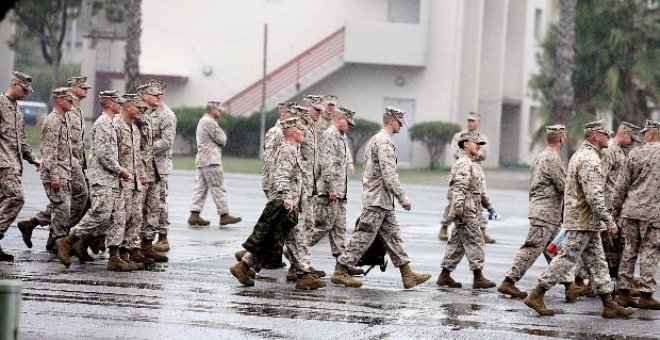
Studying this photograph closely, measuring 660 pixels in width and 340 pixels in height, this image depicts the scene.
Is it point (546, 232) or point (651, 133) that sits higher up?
point (651, 133)

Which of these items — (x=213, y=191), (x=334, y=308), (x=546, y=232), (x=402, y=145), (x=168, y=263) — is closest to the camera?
(x=334, y=308)

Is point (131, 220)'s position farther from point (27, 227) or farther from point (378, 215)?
point (378, 215)

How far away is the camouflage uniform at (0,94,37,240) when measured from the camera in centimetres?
1593

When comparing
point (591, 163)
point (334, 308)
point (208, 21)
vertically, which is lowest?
point (334, 308)

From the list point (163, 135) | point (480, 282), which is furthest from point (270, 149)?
point (480, 282)

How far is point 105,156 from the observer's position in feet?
51.1

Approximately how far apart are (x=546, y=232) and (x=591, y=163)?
4.26 ft

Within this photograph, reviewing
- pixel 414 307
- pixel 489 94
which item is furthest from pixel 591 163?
pixel 489 94

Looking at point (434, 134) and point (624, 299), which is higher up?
point (434, 134)

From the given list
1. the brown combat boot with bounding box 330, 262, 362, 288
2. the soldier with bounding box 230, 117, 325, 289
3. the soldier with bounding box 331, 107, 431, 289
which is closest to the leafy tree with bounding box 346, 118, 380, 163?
the soldier with bounding box 331, 107, 431, 289

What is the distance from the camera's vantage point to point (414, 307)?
44.9ft

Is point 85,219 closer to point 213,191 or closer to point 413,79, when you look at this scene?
point 213,191

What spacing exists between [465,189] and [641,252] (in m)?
2.03

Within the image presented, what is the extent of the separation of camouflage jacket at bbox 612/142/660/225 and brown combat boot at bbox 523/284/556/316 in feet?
5.79
